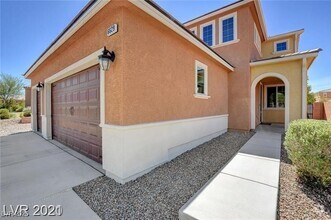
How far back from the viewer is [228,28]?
32.6 feet

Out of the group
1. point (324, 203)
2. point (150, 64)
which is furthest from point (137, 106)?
point (324, 203)

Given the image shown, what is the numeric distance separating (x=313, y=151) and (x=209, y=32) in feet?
31.8

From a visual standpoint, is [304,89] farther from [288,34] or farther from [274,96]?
[288,34]

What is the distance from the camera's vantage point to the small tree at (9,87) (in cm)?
2711

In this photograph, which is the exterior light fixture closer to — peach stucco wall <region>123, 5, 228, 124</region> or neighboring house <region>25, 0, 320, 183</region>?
neighboring house <region>25, 0, 320, 183</region>

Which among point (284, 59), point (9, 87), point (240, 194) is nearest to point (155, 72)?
point (240, 194)

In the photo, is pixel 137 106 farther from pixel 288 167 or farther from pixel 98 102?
pixel 288 167

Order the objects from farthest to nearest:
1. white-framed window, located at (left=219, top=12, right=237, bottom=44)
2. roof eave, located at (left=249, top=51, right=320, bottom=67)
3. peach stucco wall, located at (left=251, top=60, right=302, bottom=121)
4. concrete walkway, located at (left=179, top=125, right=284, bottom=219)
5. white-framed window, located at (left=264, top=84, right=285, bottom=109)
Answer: white-framed window, located at (left=264, top=84, right=285, bottom=109) → white-framed window, located at (left=219, top=12, right=237, bottom=44) → peach stucco wall, located at (left=251, top=60, right=302, bottom=121) → roof eave, located at (left=249, top=51, right=320, bottom=67) → concrete walkway, located at (left=179, top=125, right=284, bottom=219)

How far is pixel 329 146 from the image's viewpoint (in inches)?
121

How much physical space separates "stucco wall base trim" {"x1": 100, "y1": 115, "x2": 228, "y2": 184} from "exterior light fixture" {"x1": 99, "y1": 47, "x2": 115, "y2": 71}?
1.47m

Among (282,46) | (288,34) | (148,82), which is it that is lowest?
(148,82)

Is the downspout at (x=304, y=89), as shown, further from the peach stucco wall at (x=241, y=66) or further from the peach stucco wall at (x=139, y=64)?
the peach stucco wall at (x=139, y=64)

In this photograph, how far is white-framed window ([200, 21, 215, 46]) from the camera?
10.4 meters

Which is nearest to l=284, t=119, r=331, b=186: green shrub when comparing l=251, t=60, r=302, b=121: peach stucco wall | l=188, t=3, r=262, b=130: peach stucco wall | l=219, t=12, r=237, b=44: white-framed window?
l=188, t=3, r=262, b=130: peach stucco wall
